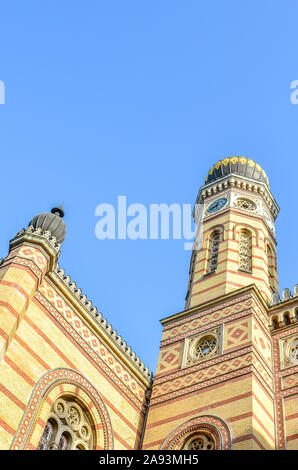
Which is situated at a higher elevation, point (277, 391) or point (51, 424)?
point (277, 391)

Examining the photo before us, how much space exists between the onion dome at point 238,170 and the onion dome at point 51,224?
948cm

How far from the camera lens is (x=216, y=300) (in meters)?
15.4

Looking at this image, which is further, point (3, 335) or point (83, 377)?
point (83, 377)

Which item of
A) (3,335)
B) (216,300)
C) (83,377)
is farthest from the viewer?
(216,300)

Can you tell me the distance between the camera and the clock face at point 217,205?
20.1 m

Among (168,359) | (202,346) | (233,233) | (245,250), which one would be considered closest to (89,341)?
(168,359)

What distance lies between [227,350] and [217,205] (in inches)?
298

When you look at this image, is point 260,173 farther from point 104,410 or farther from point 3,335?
point 3,335

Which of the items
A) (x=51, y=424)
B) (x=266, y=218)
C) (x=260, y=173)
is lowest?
(x=51, y=424)

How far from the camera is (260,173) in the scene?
72.9ft

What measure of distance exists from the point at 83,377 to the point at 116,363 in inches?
59.1
